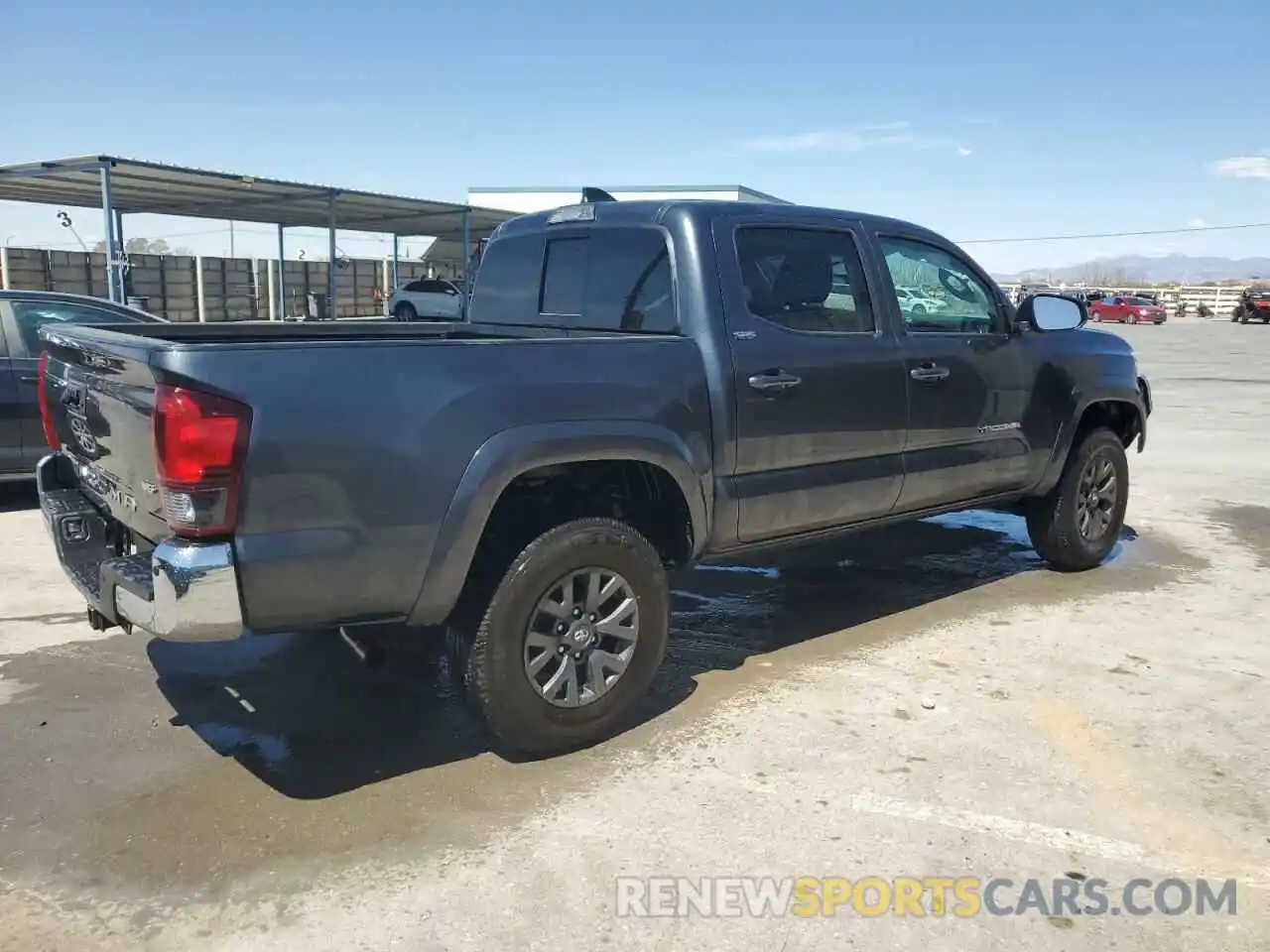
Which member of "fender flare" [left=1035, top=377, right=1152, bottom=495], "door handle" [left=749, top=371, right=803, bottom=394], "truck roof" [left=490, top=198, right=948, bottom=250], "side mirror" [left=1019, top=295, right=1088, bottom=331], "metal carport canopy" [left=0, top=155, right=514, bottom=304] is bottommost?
"fender flare" [left=1035, top=377, right=1152, bottom=495]

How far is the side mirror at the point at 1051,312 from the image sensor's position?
5.32 metres

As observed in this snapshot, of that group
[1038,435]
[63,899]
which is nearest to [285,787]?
[63,899]

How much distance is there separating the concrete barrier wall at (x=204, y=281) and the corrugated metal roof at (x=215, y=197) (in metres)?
1.98

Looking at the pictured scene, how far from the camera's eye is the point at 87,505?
12.2 feet

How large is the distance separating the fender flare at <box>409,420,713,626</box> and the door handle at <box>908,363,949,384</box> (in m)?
1.63

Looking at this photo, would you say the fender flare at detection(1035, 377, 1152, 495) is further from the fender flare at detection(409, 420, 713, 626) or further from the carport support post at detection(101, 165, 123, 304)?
the carport support post at detection(101, 165, 123, 304)

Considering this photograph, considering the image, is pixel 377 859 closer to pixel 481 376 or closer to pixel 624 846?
pixel 624 846

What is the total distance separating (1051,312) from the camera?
17.7ft

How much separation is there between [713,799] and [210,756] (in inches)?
72.3

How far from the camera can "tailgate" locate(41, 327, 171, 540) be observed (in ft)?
9.79

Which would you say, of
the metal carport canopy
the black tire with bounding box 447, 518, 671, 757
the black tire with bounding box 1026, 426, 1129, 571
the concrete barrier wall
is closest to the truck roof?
the black tire with bounding box 447, 518, 671, 757

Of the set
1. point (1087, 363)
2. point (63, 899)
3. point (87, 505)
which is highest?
point (1087, 363)

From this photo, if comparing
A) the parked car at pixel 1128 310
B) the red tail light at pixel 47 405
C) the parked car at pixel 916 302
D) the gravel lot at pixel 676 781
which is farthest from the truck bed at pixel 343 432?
the parked car at pixel 1128 310

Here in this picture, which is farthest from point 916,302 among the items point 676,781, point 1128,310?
point 1128,310
